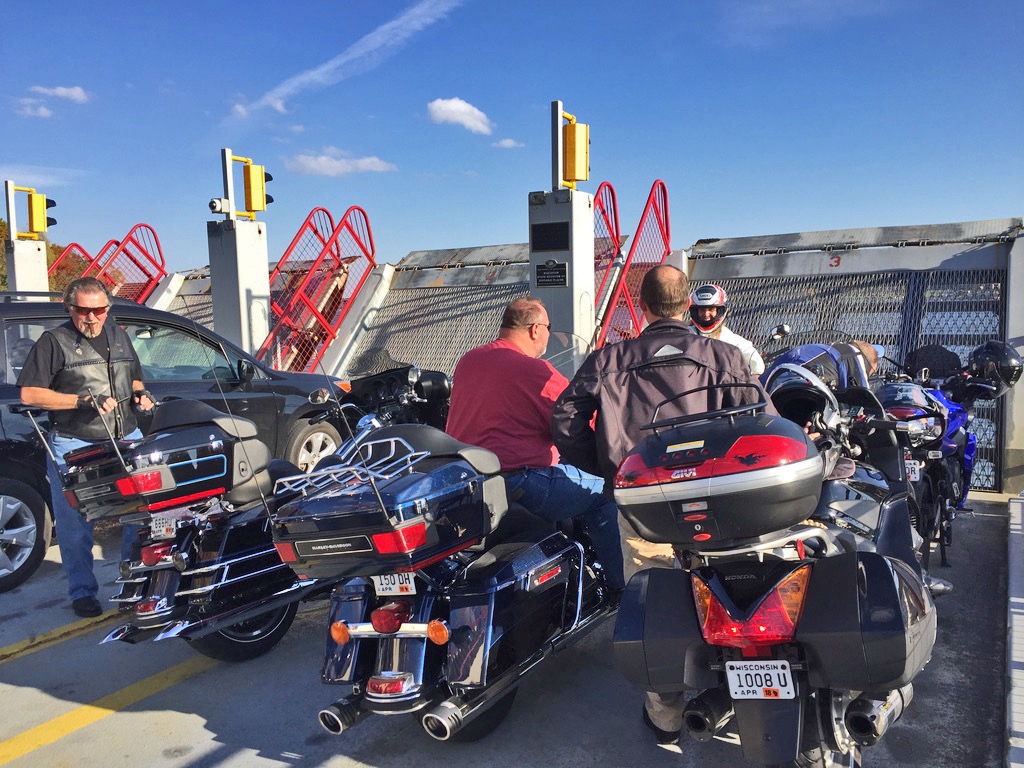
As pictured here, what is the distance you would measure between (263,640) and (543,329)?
208cm

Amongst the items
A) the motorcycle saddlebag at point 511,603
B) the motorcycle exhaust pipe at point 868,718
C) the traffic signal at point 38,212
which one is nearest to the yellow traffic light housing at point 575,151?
the motorcycle saddlebag at point 511,603

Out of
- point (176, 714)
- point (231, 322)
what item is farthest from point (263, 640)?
point (231, 322)

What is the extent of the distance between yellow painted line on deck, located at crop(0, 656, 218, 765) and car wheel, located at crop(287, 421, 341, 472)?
2.78 m

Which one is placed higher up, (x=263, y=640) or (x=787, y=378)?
(x=787, y=378)

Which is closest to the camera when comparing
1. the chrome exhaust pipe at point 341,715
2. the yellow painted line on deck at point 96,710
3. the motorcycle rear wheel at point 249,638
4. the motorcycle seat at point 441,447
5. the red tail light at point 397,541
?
the red tail light at point 397,541

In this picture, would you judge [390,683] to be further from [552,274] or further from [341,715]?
[552,274]

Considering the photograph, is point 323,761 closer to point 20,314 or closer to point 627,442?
point 627,442

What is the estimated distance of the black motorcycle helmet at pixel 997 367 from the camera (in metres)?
5.51

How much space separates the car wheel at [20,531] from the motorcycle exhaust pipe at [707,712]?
4.49 meters

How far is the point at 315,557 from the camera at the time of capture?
279 centimetres

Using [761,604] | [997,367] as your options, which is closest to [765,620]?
[761,604]

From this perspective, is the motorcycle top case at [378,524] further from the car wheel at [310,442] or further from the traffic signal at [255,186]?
the traffic signal at [255,186]

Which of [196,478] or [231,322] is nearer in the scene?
[196,478]

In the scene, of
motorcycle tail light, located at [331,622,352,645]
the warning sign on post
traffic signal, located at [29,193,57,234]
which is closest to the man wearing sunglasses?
motorcycle tail light, located at [331,622,352,645]
